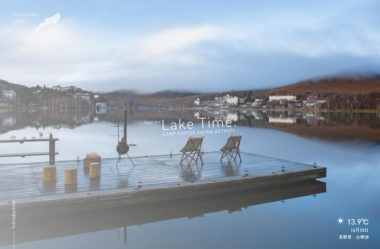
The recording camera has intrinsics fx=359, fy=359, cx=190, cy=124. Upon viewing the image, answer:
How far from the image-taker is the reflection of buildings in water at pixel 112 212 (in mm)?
5754

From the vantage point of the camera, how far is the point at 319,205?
792 cm

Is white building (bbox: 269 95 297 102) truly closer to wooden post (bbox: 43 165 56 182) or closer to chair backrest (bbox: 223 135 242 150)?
chair backrest (bbox: 223 135 242 150)

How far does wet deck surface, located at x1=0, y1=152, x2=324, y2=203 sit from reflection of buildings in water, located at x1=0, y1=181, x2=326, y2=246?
1.12 feet

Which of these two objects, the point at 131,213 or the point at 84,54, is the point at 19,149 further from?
the point at 131,213

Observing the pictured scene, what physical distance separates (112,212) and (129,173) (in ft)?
4.68

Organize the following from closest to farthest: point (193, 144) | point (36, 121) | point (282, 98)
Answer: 1. point (193, 144)
2. point (36, 121)
3. point (282, 98)

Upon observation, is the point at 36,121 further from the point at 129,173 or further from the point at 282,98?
the point at 282,98

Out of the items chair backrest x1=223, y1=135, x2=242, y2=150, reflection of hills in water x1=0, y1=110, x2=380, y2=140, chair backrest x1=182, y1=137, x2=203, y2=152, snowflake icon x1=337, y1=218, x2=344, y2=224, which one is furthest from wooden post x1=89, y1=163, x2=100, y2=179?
reflection of hills in water x1=0, y1=110, x2=380, y2=140

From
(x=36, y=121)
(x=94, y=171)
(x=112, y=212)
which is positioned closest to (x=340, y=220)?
(x=112, y=212)

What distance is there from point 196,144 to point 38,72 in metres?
12.3

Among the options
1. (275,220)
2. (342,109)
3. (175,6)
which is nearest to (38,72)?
(175,6)

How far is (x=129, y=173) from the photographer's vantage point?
805 cm

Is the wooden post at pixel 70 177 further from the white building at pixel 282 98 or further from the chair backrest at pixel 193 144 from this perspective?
the white building at pixel 282 98

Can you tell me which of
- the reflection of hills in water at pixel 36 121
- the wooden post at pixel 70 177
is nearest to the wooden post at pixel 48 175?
the wooden post at pixel 70 177
